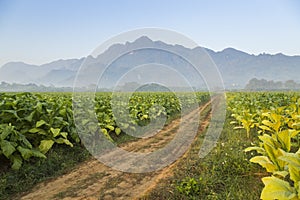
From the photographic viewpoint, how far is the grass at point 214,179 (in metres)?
4.20

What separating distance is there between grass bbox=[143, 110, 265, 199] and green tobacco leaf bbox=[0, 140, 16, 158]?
265 cm

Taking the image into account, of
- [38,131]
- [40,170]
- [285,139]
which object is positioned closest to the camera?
[285,139]

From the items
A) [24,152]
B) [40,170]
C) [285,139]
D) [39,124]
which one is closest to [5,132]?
[24,152]

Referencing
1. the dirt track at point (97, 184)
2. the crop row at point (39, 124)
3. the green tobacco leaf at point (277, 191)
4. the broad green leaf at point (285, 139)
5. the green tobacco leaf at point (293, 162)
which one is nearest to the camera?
the green tobacco leaf at point (277, 191)

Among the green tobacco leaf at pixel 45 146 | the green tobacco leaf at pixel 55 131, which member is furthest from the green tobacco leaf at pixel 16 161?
the green tobacco leaf at pixel 55 131

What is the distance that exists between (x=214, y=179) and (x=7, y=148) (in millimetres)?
3880

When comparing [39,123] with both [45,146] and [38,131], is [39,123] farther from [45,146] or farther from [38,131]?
[45,146]

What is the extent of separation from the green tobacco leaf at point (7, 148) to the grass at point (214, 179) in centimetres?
265

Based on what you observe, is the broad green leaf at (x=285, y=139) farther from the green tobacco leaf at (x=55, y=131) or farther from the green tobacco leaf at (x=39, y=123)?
the green tobacco leaf at (x=39, y=123)

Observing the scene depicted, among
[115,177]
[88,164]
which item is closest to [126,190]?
[115,177]

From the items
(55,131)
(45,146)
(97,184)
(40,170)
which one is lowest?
(97,184)

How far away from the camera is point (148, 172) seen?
18.1 feet

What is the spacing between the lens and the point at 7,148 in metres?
4.74

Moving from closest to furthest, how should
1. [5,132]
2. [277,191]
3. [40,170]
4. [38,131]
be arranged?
[277,191] → [5,132] → [40,170] → [38,131]
